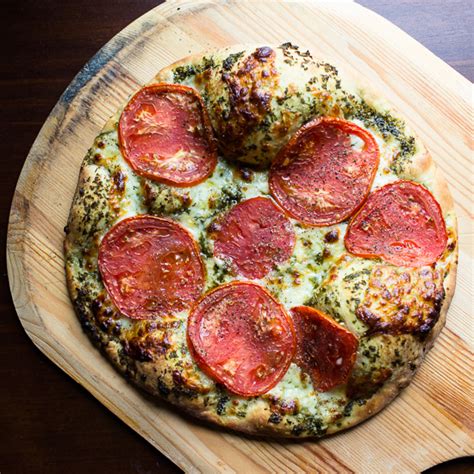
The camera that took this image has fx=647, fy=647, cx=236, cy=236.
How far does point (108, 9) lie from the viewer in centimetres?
400

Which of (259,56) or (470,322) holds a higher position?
(259,56)

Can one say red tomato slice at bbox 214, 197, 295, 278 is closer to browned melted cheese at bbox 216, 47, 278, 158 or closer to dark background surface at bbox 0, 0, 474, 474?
browned melted cheese at bbox 216, 47, 278, 158

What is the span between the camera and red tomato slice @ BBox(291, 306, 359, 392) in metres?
3.16

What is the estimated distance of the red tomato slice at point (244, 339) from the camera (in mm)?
3287

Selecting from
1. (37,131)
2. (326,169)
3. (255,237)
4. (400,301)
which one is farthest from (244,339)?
(37,131)

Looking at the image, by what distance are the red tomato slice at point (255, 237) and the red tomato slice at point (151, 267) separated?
0.18 m

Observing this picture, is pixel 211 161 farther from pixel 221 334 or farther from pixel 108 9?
pixel 108 9

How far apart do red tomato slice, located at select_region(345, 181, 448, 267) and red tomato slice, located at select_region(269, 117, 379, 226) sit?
8 cm

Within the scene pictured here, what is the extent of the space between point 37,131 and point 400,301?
7.83ft

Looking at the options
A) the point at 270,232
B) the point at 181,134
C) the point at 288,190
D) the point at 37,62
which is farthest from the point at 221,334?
the point at 37,62

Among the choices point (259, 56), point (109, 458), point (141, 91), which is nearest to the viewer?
point (259, 56)

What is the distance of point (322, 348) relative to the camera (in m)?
3.23

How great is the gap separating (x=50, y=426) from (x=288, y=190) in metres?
1.99

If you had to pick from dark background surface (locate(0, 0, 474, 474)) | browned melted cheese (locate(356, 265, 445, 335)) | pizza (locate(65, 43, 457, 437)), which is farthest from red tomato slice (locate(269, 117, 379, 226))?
dark background surface (locate(0, 0, 474, 474))
